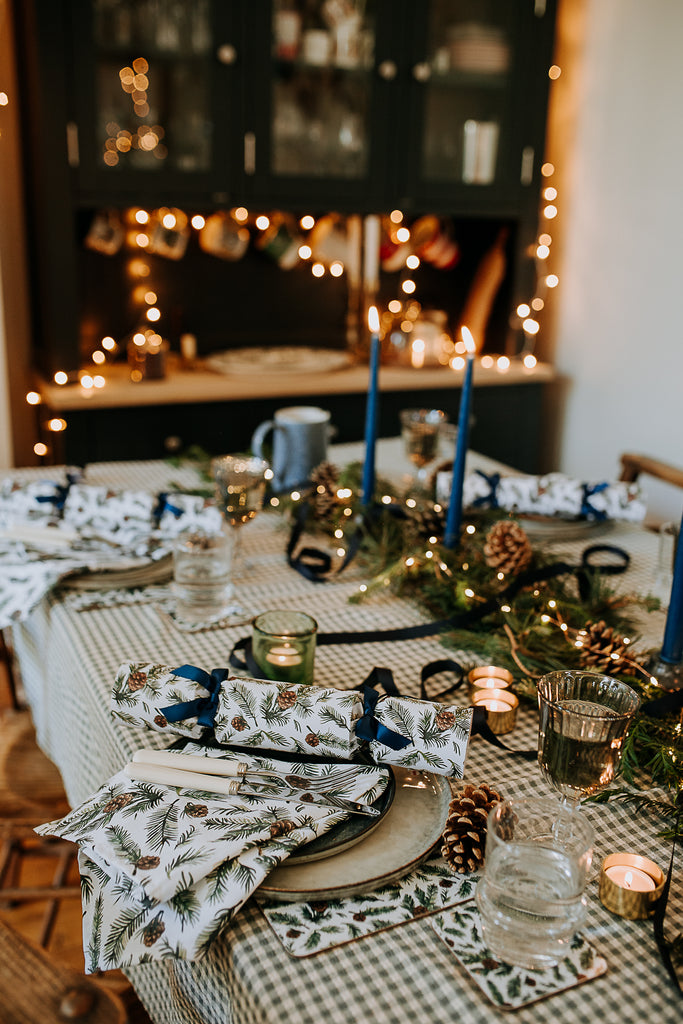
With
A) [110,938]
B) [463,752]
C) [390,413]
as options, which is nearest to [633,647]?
[463,752]

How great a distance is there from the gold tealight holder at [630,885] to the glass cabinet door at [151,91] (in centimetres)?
211

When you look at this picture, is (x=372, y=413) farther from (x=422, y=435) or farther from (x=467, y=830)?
(x=467, y=830)

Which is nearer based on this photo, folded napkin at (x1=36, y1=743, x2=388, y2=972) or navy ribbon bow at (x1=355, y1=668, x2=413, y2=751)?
folded napkin at (x1=36, y1=743, x2=388, y2=972)

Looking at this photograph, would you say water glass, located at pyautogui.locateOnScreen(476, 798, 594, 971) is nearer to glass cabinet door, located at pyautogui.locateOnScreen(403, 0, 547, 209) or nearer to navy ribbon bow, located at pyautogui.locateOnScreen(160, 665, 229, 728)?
navy ribbon bow, located at pyautogui.locateOnScreen(160, 665, 229, 728)

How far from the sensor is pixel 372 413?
1.38 metres

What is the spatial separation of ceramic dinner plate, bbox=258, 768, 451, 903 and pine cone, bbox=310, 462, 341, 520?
0.68 meters

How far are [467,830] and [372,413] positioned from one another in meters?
0.75

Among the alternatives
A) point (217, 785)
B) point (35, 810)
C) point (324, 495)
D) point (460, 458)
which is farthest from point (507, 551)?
point (35, 810)

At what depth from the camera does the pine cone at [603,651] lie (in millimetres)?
998

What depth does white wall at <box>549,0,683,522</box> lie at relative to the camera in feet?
8.32

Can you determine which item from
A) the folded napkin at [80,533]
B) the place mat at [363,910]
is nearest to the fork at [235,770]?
the place mat at [363,910]

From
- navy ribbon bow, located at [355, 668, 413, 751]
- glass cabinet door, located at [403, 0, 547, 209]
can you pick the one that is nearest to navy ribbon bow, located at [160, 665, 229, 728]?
navy ribbon bow, located at [355, 668, 413, 751]

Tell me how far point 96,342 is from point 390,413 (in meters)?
0.89

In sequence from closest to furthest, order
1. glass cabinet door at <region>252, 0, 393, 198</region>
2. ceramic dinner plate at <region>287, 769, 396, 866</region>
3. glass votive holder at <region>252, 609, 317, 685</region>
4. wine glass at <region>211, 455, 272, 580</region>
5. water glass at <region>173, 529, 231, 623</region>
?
ceramic dinner plate at <region>287, 769, 396, 866</region> → glass votive holder at <region>252, 609, 317, 685</region> → water glass at <region>173, 529, 231, 623</region> → wine glass at <region>211, 455, 272, 580</region> → glass cabinet door at <region>252, 0, 393, 198</region>
